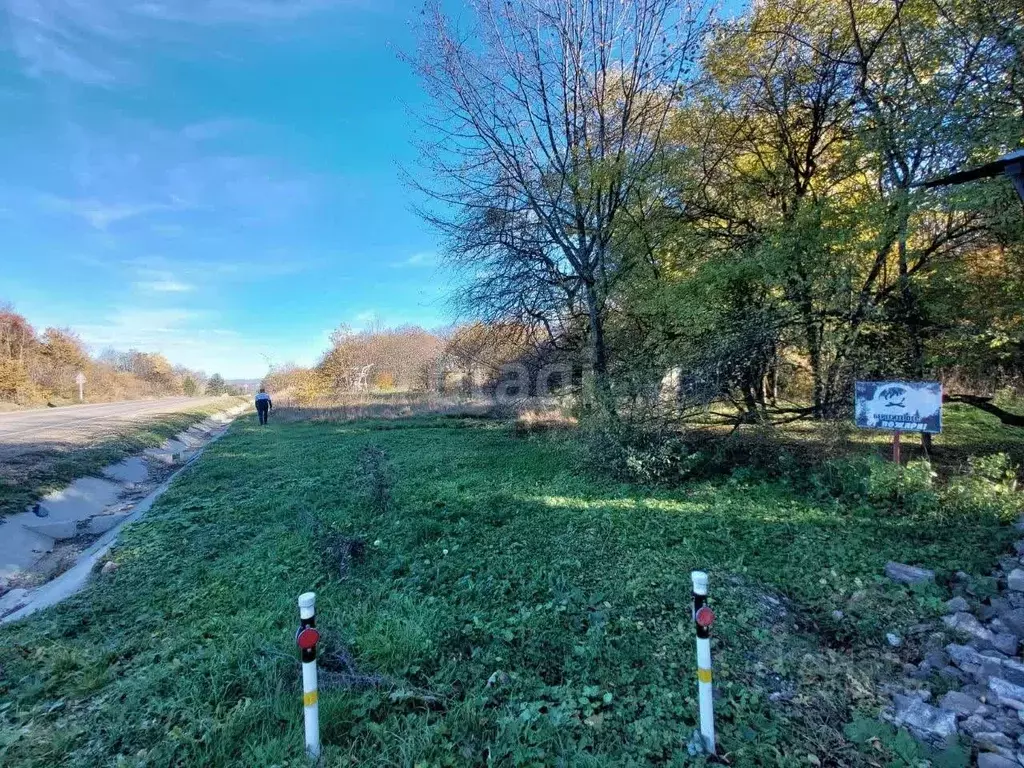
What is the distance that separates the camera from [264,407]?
19375 mm

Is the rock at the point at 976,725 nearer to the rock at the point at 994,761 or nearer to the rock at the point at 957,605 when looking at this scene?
the rock at the point at 994,761

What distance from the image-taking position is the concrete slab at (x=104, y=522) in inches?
276

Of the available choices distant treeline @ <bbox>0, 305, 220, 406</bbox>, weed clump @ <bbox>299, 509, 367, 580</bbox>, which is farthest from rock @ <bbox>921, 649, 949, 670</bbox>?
distant treeline @ <bbox>0, 305, 220, 406</bbox>

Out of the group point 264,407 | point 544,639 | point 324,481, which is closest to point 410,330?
point 264,407

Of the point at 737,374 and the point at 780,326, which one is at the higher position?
the point at 780,326

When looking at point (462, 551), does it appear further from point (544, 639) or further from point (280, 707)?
point (280, 707)

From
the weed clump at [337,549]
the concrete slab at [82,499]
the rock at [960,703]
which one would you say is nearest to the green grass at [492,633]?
the weed clump at [337,549]

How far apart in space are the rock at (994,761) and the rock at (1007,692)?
0.46 metres

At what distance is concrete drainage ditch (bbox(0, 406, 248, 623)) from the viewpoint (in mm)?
4664

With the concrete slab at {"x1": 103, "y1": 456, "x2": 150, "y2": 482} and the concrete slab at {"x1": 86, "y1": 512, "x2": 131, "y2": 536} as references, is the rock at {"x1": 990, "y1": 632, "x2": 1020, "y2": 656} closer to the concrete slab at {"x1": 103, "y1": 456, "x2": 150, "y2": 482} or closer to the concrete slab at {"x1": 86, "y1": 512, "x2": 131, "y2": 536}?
the concrete slab at {"x1": 86, "y1": 512, "x2": 131, "y2": 536}

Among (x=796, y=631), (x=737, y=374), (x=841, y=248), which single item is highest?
(x=841, y=248)

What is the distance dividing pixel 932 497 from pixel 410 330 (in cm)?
4116

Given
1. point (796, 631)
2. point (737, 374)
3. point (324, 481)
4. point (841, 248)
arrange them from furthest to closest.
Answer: point (324, 481) → point (737, 374) → point (841, 248) → point (796, 631)

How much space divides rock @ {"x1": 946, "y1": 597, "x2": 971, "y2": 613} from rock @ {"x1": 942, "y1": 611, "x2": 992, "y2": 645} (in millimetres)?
54
